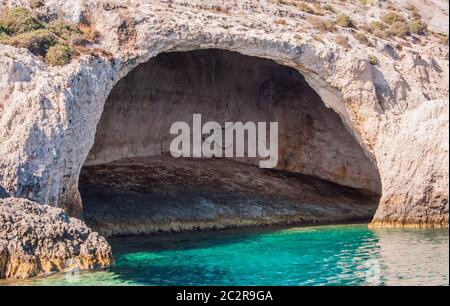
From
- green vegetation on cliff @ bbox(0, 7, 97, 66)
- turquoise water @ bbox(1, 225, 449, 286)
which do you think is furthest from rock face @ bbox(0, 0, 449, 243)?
turquoise water @ bbox(1, 225, 449, 286)

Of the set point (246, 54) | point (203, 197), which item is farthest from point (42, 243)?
point (203, 197)

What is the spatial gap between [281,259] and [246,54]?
10029 mm

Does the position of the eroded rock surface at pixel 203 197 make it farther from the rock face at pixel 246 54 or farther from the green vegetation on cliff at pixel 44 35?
the green vegetation on cliff at pixel 44 35

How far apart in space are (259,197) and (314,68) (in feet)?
26.6

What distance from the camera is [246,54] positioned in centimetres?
2844

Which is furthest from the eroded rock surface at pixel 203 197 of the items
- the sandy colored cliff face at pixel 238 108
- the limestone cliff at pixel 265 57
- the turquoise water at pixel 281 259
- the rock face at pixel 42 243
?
the rock face at pixel 42 243

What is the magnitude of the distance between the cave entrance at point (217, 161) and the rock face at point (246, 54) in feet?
16.5

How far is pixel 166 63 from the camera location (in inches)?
1358

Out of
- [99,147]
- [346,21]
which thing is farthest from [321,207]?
[99,147]

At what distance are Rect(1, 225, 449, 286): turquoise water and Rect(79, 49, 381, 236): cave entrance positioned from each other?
117 inches

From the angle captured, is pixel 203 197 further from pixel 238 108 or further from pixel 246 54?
pixel 246 54

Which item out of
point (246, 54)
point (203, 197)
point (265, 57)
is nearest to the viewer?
point (246, 54)
